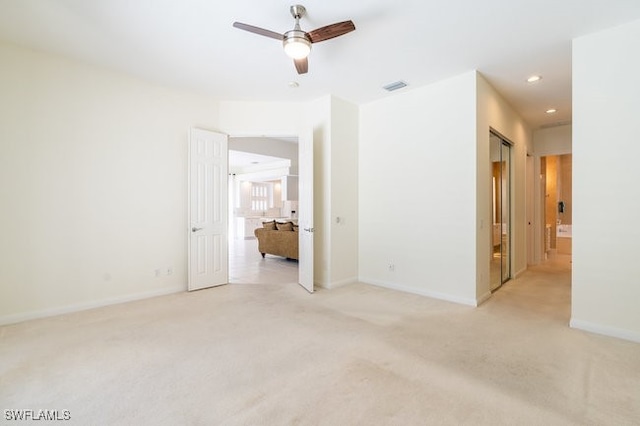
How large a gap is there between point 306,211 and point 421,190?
1.69 metres

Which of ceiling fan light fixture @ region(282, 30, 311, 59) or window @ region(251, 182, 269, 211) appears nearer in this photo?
ceiling fan light fixture @ region(282, 30, 311, 59)

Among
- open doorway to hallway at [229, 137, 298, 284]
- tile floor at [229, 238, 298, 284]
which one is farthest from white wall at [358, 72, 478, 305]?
open doorway to hallway at [229, 137, 298, 284]

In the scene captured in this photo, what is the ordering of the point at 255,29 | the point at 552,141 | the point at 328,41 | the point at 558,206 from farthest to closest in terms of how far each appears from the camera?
the point at 558,206, the point at 552,141, the point at 328,41, the point at 255,29

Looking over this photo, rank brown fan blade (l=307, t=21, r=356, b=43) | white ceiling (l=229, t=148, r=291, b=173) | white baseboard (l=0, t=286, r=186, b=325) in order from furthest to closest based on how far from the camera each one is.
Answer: white ceiling (l=229, t=148, r=291, b=173) → white baseboard (l=0, t=286, r=186, b=325) → brown fan blade (l=307, t=21, r=356, b=43)

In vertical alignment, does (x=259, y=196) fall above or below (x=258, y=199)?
above

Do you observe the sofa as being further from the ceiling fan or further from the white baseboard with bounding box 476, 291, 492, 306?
the ceiling fan

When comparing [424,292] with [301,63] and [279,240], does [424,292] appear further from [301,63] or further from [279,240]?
[279,240]

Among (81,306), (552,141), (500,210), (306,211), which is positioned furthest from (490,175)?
(81,306)

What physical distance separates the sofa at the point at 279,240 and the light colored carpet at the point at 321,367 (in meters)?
2.90

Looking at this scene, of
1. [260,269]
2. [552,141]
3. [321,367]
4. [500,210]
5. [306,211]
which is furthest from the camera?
[552,141]

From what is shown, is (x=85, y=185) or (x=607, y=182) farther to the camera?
(x=85, y=185)

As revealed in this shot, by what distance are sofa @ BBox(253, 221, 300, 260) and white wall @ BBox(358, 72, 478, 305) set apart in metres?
2.03

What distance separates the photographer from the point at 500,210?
4.71 meters

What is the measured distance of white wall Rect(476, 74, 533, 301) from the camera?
3710 mm
